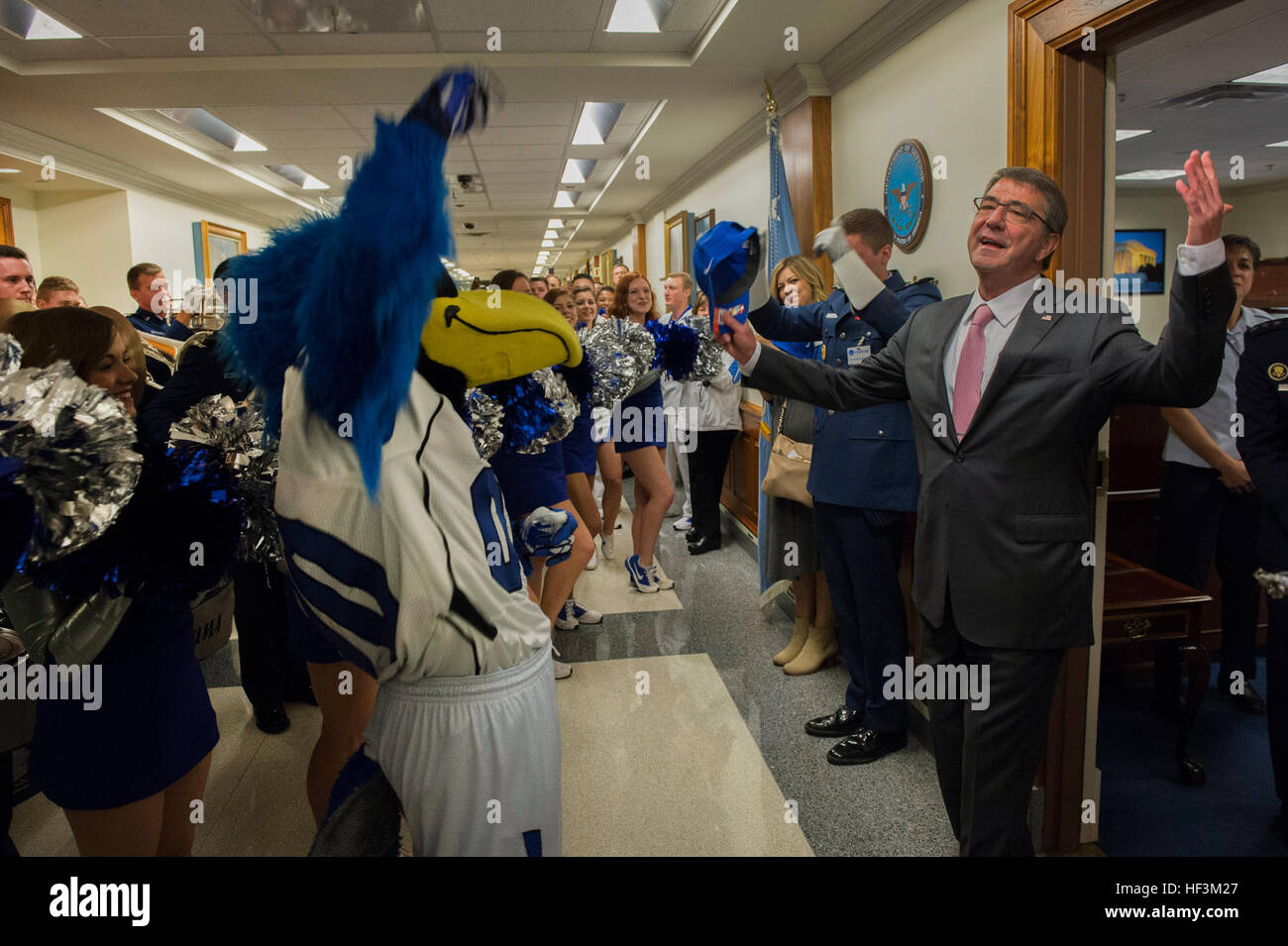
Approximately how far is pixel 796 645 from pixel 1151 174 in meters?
7.95

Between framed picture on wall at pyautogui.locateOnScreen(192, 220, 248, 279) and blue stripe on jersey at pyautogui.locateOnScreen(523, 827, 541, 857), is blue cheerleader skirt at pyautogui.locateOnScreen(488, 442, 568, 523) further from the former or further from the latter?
framed picture on wall at pyautogui.locateOnScreen(192, 220, 248, 279)

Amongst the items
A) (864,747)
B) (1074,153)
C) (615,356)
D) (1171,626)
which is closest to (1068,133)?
(1074,153)

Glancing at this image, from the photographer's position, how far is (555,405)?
5.94 ft

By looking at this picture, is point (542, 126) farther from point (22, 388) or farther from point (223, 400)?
point (22, 388)

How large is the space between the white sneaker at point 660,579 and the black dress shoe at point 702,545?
0.65 meters

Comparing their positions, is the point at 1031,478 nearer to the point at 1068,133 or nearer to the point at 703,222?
the point at 1068,133

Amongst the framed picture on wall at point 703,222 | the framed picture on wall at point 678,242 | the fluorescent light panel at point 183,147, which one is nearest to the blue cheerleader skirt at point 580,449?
the fluorescent light panel at point 183,147

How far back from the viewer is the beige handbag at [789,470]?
3.13 metres

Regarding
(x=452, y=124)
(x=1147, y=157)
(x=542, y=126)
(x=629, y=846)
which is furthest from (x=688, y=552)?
(x=1147, y=157)

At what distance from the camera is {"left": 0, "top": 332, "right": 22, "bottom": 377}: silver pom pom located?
1075 millimetres

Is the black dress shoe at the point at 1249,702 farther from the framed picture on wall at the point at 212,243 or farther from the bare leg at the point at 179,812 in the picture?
the framed picture on wall at the point at 212,243

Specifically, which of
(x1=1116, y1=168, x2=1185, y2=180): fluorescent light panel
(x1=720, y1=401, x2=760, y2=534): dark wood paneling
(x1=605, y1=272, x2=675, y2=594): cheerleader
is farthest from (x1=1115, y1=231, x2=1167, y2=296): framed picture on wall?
(x1=605, y1=272, x2=675, y2=594): cheerleader

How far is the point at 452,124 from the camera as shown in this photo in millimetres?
1065
